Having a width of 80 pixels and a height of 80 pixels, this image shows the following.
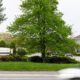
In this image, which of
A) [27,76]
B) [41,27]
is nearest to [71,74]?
[27,76]

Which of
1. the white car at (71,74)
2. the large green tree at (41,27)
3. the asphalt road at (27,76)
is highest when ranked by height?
the large green tree at (41,27)

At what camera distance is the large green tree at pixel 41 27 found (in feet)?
166

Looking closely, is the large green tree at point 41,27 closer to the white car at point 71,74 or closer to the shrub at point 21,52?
the shrub at point 21,52

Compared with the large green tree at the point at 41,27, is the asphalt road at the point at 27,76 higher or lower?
lower

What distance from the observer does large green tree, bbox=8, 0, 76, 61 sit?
1988 inches

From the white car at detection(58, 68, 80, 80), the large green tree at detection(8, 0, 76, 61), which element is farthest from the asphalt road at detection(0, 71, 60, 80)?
the large green tree at detection(8, 0, 76, 61)

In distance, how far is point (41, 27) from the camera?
5138cm

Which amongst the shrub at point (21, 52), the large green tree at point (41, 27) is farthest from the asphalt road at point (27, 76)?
the shrub at point (21, 52)

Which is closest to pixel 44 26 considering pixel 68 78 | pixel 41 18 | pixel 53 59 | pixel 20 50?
pixel 41 18

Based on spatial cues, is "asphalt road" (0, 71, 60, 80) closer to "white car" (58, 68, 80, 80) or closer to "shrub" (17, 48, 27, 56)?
"white car" (58, 68, 80, 80)

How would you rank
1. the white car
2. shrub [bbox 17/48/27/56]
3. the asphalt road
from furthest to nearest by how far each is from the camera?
1. shrub [bbox 17/48/27/56]
2. the asphalt road
3. the white car

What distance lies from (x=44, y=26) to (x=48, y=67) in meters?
20.3

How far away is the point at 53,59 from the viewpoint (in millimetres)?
52031

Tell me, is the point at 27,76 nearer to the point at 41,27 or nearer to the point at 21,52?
the point at 41,27
